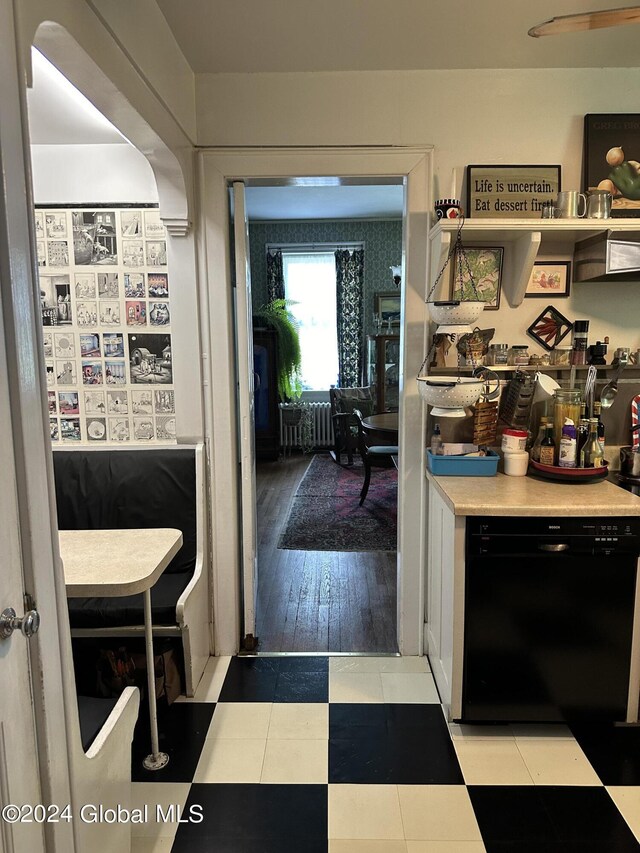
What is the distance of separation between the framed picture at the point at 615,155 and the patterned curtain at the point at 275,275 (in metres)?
5.05

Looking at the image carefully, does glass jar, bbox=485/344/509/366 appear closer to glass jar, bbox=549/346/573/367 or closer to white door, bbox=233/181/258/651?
glass jar, bbox=549/346/573/367

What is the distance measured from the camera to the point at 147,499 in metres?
2.76

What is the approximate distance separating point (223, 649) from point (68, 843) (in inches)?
62.4

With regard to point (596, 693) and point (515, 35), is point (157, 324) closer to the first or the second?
point (515, 35)

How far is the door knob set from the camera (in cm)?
110

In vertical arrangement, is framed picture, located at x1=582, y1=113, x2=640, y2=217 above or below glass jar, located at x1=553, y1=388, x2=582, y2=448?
above

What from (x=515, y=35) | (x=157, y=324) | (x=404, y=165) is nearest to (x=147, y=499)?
(x=157, y=324)

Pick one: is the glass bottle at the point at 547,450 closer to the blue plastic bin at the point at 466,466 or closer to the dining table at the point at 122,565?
Answer: the blue plastic bin at the point at 466,466

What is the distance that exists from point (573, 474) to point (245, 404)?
1.44m

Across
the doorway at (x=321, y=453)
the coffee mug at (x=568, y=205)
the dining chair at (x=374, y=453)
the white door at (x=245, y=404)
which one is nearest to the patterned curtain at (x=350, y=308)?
the doorway at (x=321, y=453)

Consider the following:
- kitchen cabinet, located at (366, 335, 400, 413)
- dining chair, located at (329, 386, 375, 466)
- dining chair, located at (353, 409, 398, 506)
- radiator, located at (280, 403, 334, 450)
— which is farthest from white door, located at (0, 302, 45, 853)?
radiator, located at (280, 403, 334, 450)

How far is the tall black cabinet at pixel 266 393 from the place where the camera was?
22.2ft

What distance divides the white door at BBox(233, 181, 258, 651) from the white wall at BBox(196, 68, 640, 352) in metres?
0.33

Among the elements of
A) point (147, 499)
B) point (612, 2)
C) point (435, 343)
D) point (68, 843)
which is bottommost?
point (68, 843)
